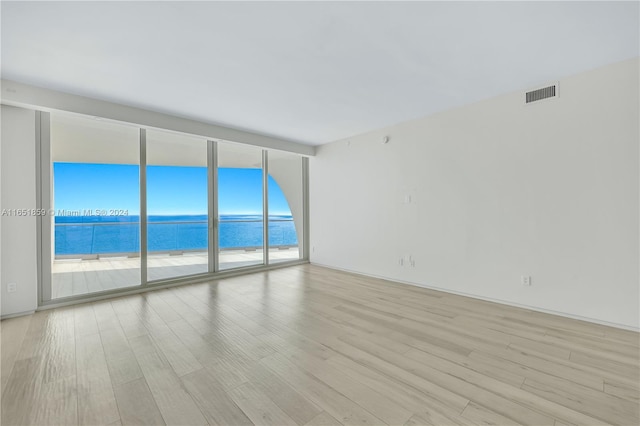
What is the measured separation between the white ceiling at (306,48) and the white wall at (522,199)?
38cm

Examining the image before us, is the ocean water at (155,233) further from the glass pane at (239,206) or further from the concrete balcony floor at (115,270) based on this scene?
the concrete balcony floor at (115,270)

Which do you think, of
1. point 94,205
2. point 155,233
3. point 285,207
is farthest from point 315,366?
point 285,207

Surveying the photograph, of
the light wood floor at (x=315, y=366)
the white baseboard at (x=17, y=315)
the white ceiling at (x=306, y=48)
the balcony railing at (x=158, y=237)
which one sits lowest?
the light wood floor at (x=315, y=366)

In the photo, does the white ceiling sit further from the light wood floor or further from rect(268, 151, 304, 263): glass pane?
the light wood floor

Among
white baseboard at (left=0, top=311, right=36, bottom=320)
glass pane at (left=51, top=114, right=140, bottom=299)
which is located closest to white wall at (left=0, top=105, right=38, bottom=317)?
white baseboard at (left=0, top=311, right=36, bottom=320)

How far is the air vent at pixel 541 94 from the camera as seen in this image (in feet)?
10.1

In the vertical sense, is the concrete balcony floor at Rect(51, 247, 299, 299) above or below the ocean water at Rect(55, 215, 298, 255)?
below

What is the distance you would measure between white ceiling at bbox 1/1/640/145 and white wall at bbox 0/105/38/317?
585 millimetres

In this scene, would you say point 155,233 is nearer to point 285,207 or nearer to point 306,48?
point 285,207

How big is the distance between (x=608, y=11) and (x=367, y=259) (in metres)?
4.12

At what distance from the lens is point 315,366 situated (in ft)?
6.82

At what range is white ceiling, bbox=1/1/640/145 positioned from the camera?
1.98 m

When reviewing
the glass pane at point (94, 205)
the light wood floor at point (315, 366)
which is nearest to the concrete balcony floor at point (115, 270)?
the glass pane at point (94, 205)

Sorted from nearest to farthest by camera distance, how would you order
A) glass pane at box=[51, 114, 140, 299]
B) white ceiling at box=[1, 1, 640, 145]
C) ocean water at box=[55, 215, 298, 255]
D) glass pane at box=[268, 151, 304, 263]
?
white ceiling at box=[1, 1, 640, 145], glass pane at box=[51, 114, 140, 299], ocean water at box=[55, 215, 298, 255], glass pane at box=[268, 151, 304, 263]
